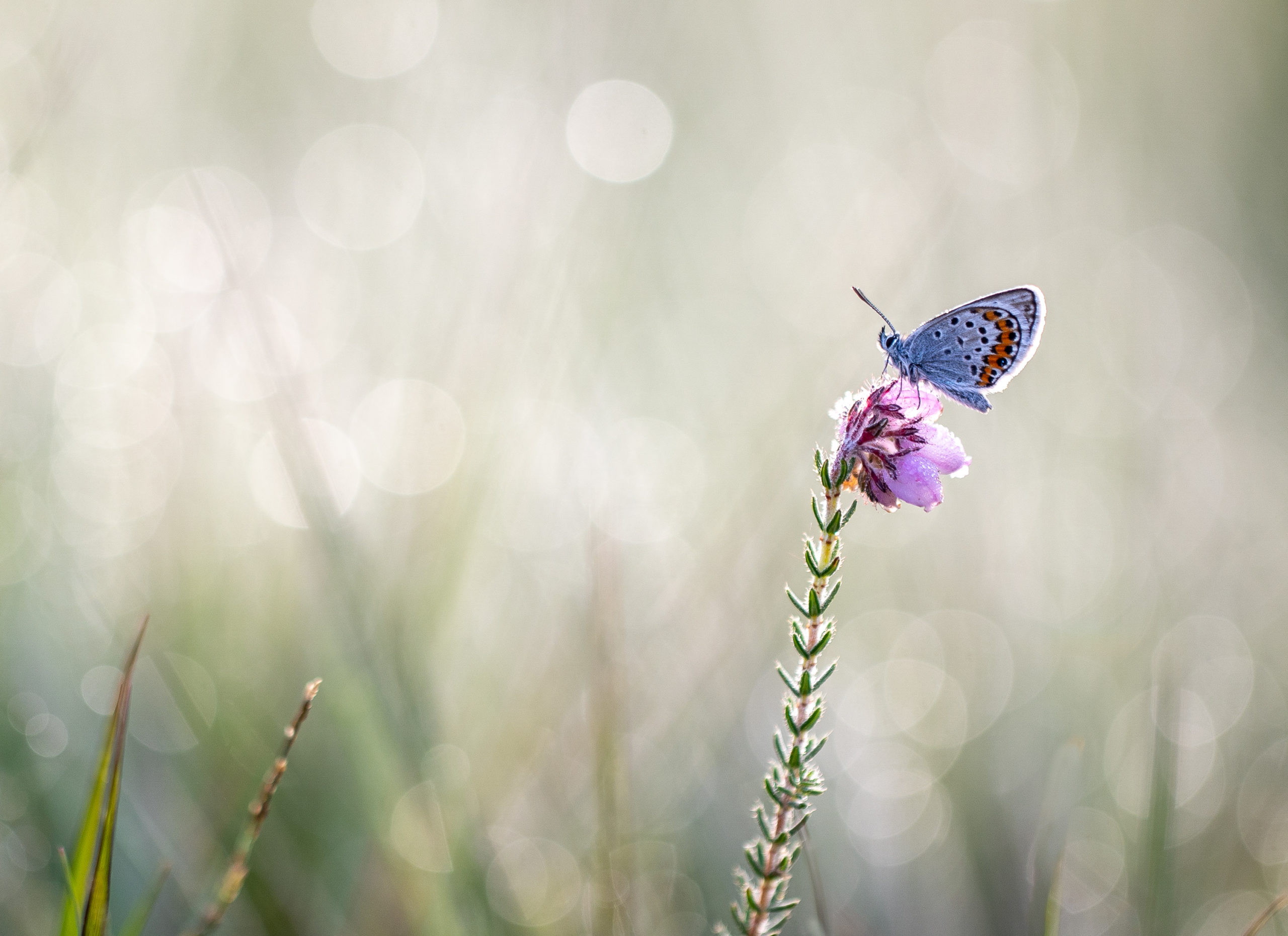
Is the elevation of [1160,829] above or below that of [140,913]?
below

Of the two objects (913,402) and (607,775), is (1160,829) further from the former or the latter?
(607,775)

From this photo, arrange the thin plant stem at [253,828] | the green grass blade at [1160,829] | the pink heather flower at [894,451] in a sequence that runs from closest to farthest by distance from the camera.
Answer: the thin plant stem at [253,828]
the pink heather flower at [894,451]
the green grass blade at [1160,829]

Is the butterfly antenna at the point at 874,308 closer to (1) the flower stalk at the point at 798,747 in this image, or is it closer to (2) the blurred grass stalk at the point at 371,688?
(1) the flower stalk at the point at 798,747

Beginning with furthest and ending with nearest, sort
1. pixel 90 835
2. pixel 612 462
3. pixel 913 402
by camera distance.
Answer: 1. pixel 612 462
2. pixel 913 402
3. pixel 90 835

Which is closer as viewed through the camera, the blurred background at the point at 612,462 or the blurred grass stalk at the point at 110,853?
the blurred grass stalk at the point at 110,853

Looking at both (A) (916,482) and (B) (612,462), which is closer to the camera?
(A) (916,482)

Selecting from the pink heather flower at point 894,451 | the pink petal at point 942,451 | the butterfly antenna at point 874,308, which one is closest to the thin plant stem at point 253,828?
the pink heather flower at point 894,451

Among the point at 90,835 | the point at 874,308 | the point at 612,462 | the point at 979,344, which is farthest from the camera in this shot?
the point at 612,462

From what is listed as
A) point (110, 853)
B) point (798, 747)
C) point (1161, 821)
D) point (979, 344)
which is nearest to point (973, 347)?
point (979, 344)
